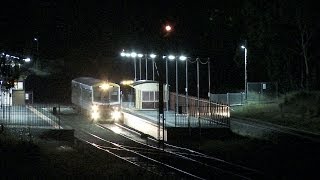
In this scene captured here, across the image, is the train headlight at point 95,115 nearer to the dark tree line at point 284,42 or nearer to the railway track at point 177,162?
the railway track at point 177,162

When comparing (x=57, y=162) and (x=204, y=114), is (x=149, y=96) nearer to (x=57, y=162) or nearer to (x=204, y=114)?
(x=204, y=114)

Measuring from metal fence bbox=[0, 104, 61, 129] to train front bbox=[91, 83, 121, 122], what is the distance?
2.85 meters

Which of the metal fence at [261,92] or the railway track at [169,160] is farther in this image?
the metal fence at [261,92]

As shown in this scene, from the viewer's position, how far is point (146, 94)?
40812 mm

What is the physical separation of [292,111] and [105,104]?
13.2 m

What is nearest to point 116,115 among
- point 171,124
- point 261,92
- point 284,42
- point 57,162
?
point 171,124

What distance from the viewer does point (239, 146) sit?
26938 millimetres

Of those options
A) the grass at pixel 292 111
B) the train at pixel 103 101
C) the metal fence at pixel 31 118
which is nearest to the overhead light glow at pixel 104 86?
the train at pixel 103 101

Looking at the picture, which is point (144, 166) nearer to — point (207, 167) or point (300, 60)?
point (207, 167)

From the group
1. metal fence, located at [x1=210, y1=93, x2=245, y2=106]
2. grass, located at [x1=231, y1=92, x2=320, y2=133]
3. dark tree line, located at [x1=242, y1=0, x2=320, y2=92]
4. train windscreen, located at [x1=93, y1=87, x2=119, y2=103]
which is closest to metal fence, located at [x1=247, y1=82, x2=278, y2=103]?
metal fence, located at [x1=210, y1=93, x2=245, y2=106]

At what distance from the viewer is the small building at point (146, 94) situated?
40.3 m

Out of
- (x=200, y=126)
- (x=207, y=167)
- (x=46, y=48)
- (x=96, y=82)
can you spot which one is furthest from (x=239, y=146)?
(x=46, y=48)

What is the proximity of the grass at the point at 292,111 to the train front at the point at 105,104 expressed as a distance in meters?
8.51

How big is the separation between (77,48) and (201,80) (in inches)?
1062
